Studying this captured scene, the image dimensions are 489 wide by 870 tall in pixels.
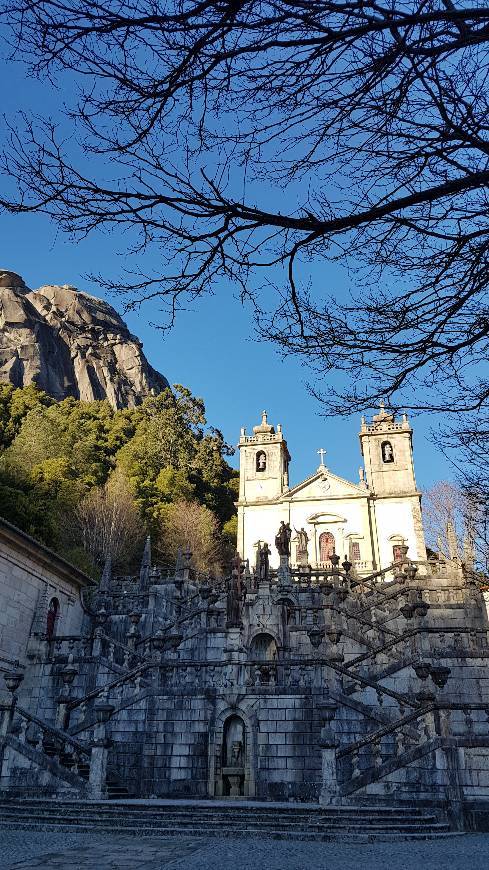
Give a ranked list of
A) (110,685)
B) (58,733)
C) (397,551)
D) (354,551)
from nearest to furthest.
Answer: (58,733) < (110,685) < (397,551) < (354,551)

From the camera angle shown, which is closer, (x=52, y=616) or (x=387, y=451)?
(x=52, y=616)

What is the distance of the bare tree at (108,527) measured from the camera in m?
37.6

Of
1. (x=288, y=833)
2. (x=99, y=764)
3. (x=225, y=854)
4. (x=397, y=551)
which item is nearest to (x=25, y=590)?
(x=99, y=764)

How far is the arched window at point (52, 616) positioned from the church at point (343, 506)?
73.5ft

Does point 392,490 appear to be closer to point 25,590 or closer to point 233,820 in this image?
point 25,590

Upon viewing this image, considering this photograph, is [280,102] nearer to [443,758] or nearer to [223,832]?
[223,832]

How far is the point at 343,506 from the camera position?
1842 inches

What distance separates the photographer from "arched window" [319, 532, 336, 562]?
4528 cm

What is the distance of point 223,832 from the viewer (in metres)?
9.40

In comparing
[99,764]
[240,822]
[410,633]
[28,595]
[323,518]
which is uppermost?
[323,518]

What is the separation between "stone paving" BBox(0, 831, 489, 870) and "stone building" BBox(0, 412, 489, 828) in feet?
8.14

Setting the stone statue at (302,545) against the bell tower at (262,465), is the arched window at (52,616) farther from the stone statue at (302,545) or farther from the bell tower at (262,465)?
the bell tower at (262,465)

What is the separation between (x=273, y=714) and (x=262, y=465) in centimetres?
3587

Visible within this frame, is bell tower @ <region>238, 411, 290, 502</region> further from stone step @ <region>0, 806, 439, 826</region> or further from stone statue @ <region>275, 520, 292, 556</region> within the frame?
stone step @ <region>0, 806, 439, 826</region>
